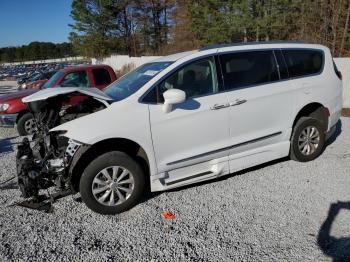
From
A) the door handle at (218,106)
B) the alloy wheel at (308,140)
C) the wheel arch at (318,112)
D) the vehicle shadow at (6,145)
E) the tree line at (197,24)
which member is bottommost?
the vehicle shadow at (6,145)

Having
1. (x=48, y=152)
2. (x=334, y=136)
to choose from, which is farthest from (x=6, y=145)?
(x=334, y=136)

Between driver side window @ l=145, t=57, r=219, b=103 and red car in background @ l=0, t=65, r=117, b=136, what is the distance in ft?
16.8

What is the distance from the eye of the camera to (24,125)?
8602 mm

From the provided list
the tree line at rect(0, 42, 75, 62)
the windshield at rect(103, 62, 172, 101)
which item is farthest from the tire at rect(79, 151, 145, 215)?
the tree line at rect(0, 42, 75, 62)

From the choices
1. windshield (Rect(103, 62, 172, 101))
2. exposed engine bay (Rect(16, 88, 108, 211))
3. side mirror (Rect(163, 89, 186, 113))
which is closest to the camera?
side mirror (Rect(163, 89, 186, 113))

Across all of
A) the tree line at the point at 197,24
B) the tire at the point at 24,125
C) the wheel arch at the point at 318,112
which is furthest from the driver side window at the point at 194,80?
the tree line at the point at 197,24

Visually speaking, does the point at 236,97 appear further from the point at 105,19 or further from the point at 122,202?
the point at 105,19

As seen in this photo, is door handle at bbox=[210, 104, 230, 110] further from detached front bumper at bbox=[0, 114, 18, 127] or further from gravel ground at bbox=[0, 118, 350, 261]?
detached front bumper at bbox=[0, 114, 18, 127]

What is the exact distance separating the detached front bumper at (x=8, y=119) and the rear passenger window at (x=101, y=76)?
228 cm

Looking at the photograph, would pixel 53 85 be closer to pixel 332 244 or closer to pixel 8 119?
pixel 8 119

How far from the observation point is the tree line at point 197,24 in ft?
57.3

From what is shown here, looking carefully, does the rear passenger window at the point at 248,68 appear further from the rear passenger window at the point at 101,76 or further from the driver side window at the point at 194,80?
the rear passenger window at the point at 101,76

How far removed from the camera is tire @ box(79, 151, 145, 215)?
12.7ft

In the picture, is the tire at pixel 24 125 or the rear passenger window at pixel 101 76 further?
the rear passenger window at pixel 101 76
